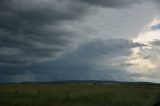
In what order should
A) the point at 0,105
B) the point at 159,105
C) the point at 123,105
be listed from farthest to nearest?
the point at 123,105, the point at 0,105, the point at 159,105

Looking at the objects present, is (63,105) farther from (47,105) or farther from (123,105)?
(123,105)

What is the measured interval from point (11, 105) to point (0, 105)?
1.18 metres

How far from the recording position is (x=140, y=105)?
106ft

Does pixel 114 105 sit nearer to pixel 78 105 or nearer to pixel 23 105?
pixel 78 105

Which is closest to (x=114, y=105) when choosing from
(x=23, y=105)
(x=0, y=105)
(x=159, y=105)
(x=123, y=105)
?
(x=123, y=105)

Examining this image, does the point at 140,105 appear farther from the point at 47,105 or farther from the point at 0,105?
the point at 0,105

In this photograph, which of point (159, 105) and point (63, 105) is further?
point (63, 105)

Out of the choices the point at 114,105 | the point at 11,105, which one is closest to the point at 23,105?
the point at 11,105

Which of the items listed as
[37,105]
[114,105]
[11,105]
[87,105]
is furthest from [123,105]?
[11,105]

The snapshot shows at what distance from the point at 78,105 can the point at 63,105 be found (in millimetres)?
1686

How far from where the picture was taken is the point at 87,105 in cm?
3338

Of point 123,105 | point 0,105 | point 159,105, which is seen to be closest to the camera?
point 159,105

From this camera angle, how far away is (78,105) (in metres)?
33.1

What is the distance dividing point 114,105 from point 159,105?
1464 cm
